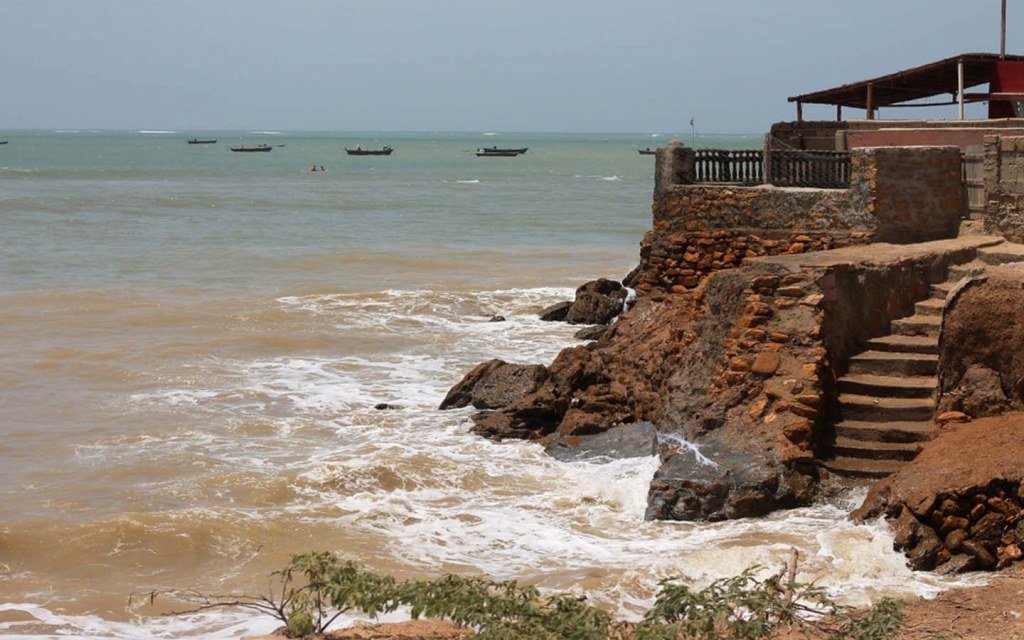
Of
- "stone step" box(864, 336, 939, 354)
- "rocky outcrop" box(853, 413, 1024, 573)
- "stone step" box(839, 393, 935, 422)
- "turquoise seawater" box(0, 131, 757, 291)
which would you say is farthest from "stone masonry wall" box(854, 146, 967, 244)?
"turquoise seawater" box(0, 131, 757, 291)

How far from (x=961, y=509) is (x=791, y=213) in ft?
→ 22.3

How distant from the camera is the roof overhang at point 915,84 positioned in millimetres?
19156

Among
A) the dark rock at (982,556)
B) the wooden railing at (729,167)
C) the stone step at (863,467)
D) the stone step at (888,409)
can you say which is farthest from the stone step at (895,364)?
the wooden railing at (729,167)

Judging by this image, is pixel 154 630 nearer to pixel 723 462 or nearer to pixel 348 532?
pixel 348 532

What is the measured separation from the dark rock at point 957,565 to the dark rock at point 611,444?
3.47m

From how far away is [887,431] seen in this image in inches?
420

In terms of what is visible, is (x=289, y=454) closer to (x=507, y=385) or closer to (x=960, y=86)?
(x=507, y=385)

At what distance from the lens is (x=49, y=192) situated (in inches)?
2185

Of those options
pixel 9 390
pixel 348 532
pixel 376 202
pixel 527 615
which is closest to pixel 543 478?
pixel 348 532

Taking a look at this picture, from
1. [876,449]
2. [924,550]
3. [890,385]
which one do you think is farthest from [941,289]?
[924,550]

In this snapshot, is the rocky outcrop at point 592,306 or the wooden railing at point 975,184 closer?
the wooden railing at point 975,184

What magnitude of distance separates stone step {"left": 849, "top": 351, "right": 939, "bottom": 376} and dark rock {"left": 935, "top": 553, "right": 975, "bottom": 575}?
8.51ft

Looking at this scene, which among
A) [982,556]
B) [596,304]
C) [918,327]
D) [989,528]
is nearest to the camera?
[982,556]

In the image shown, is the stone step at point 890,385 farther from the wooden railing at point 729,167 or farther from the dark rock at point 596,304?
the dark rock at point 596,304
